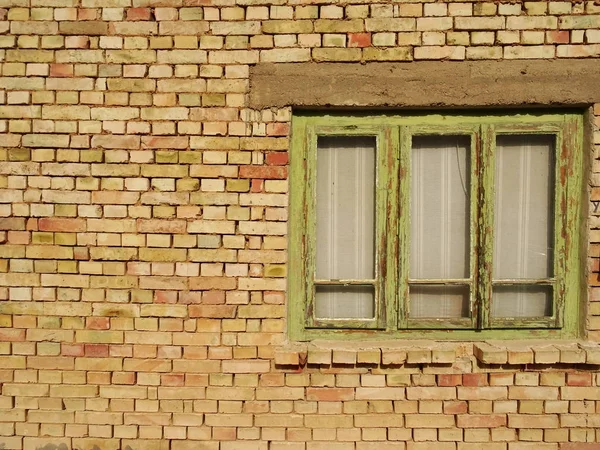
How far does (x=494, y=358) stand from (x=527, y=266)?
22.6 inches

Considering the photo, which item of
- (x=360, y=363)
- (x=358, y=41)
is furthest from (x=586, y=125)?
(x=360, y=363)

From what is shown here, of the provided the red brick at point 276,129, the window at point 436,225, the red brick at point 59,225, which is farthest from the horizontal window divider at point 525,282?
the red brick at point 59,225

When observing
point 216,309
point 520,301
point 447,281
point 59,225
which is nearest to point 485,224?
point 447,281

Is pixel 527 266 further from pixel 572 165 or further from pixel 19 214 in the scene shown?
pixel 19 214

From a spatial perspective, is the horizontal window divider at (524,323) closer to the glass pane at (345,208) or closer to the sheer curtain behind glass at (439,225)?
the sheer curtain behind glass at (439,225)

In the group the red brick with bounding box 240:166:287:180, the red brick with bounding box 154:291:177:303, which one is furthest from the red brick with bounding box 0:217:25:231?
the red brick with bounding box 240:166:287:180

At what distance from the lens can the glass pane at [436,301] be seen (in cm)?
267

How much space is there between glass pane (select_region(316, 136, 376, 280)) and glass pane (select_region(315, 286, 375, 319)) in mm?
76

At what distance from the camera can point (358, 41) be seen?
98.7 inches

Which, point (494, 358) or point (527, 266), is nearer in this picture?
point (494, 358)

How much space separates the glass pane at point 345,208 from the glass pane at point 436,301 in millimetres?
290

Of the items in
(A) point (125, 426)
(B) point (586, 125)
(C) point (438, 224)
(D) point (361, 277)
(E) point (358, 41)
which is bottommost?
(A) point (125, 426)

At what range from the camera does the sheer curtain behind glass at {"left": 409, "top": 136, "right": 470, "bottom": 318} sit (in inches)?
104

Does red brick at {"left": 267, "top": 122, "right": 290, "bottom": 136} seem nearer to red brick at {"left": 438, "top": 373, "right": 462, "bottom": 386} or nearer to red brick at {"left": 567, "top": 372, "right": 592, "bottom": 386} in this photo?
red brick at {"left": 438, "top": 373, "right": 462, "bottom": 386}
